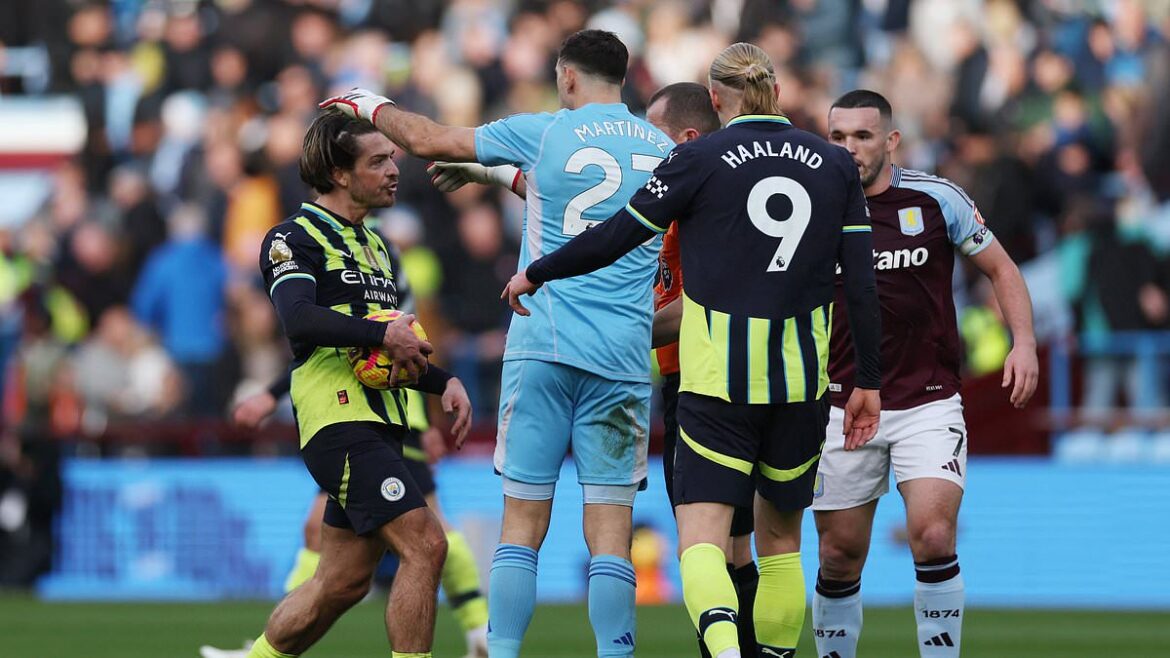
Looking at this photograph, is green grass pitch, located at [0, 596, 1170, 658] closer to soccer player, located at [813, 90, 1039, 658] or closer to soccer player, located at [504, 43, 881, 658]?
soccer player, located at [813, 90, 1039, 658]

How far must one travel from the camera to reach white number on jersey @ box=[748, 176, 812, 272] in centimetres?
752

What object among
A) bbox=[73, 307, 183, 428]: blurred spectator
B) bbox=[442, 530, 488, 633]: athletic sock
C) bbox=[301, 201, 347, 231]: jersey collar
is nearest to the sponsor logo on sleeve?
bbox=[301, 201, 347, 231]: jersey collar

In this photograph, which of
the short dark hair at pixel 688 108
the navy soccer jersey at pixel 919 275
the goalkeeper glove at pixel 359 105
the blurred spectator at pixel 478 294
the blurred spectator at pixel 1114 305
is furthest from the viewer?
the blurred spectator at pixel 478 294

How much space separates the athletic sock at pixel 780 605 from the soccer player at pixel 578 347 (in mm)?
549

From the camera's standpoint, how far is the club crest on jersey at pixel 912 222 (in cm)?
884

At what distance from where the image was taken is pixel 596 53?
8188 mm

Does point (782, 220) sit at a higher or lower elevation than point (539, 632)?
higher

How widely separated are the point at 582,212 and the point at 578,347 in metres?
0.57

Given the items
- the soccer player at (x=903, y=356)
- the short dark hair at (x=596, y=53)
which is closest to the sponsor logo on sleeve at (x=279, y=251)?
the short dark hair at (x=596, y=53)

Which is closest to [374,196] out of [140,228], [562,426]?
[562,426]

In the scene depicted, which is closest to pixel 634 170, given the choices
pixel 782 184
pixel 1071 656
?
pixel 782 184

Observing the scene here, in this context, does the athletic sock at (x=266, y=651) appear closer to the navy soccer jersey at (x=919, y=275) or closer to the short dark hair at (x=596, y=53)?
the short dark hair at (x=596, y=53)

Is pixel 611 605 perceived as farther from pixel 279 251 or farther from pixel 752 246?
pixel 279 251

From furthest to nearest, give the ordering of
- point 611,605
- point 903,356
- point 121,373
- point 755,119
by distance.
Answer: point 121,373 → point 903,356 → point 611,605 → point 755,119
